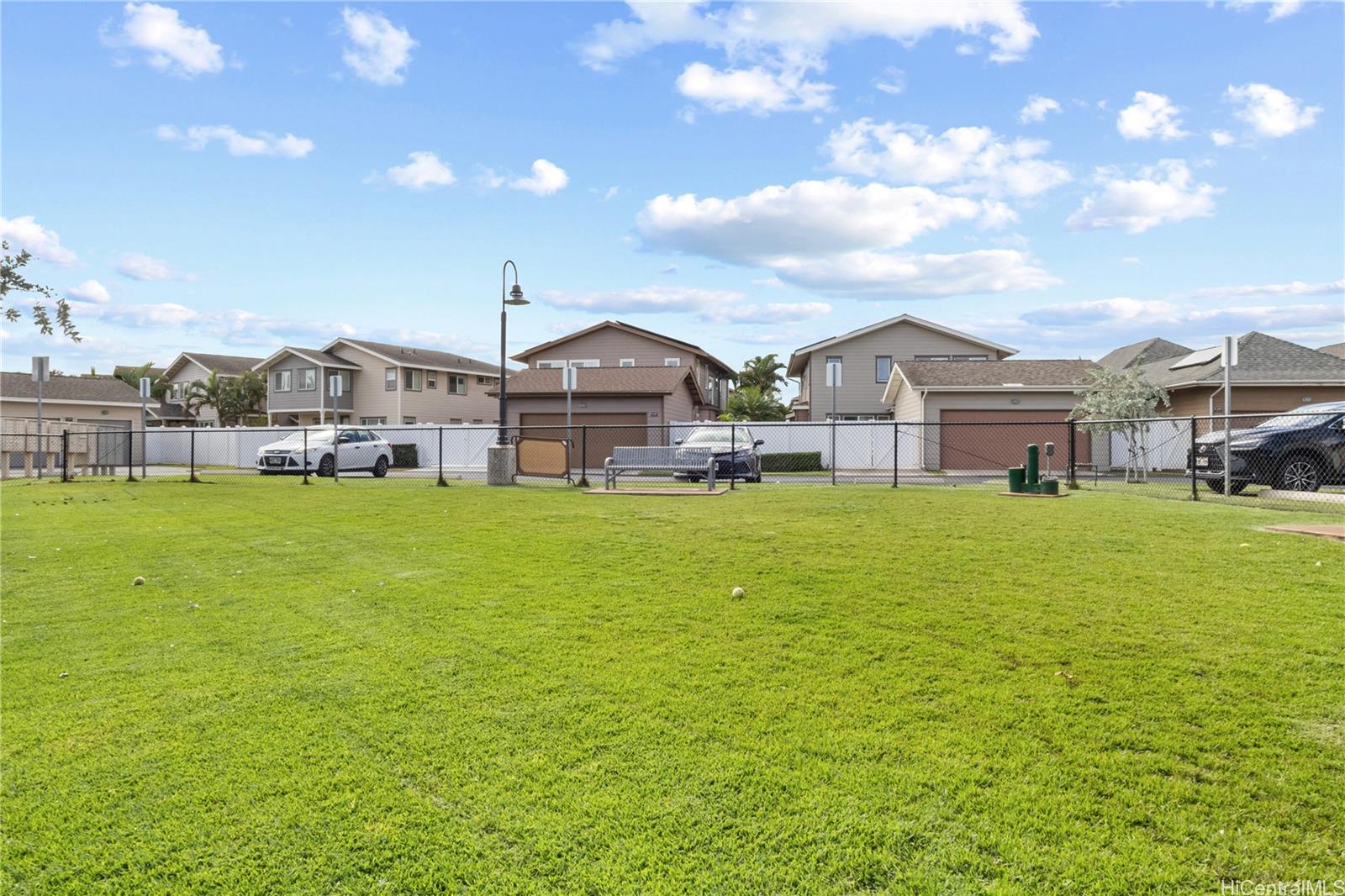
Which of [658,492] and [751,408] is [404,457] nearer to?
[751,408]

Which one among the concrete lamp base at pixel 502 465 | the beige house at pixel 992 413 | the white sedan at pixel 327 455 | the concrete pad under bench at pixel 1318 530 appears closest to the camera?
the concrete pad under bench at pixel 1318 530

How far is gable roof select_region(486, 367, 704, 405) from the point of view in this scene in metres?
32.6

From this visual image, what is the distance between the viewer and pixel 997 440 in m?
29.3

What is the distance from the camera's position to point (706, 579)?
688 cm

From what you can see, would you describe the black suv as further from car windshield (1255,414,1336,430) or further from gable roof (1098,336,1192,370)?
gable roof (1098,336,1192,370)

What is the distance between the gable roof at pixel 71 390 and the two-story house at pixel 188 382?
11.3 m

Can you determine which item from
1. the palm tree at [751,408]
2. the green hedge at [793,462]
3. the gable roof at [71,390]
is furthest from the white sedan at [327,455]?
the palm tree at [751,408]

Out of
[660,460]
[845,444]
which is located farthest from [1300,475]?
[845,444]

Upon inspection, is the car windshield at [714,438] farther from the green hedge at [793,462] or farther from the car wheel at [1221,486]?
the car wheel at [1221,486]

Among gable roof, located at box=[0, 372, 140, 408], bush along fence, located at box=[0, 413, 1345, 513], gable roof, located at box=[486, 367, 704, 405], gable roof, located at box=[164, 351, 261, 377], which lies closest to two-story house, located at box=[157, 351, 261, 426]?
gable roof, located at box=[164, 351, 261, 377]

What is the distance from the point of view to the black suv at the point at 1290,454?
45.5 feet

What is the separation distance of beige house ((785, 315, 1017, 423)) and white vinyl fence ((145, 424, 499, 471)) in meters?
15.5

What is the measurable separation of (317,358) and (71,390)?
39.0ft

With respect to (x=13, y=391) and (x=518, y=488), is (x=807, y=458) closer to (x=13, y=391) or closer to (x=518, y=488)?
(x=518, y=488)
